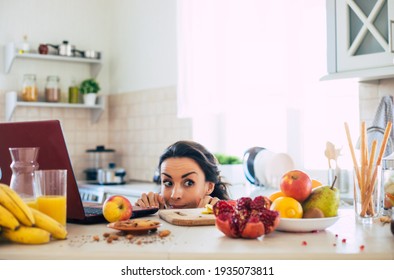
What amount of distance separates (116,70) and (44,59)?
2.15ft

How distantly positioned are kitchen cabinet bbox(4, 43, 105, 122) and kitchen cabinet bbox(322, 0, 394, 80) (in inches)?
97.8

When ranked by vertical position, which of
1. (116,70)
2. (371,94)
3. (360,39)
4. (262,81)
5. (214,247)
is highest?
(116,70)

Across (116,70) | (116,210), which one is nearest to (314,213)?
(116,210)

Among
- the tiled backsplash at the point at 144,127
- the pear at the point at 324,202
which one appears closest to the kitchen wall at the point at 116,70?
the tiled backsplash at the point at 144,127

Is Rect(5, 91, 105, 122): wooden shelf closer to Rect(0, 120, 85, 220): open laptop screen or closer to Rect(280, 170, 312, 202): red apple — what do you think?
Rect(0, 120, 85, 220): open laptop screen

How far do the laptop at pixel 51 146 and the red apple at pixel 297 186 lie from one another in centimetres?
62

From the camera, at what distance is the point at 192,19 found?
13.6 ft

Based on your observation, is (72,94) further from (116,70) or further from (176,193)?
(176,193)

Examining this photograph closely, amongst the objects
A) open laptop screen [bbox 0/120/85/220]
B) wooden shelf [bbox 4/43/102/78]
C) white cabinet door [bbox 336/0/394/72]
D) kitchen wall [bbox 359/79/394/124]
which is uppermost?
wooden shelf [bbox 4/43/102/78]

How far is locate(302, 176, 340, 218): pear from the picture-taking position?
165 centimetres

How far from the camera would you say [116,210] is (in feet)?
5.88

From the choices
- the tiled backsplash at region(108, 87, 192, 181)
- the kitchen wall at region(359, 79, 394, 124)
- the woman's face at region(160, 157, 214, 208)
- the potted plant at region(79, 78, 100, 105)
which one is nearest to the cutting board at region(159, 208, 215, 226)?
the woman's face at region(160, 157, 214, 208)

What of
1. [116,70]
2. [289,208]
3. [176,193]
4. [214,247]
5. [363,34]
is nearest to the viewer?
[214,247]
